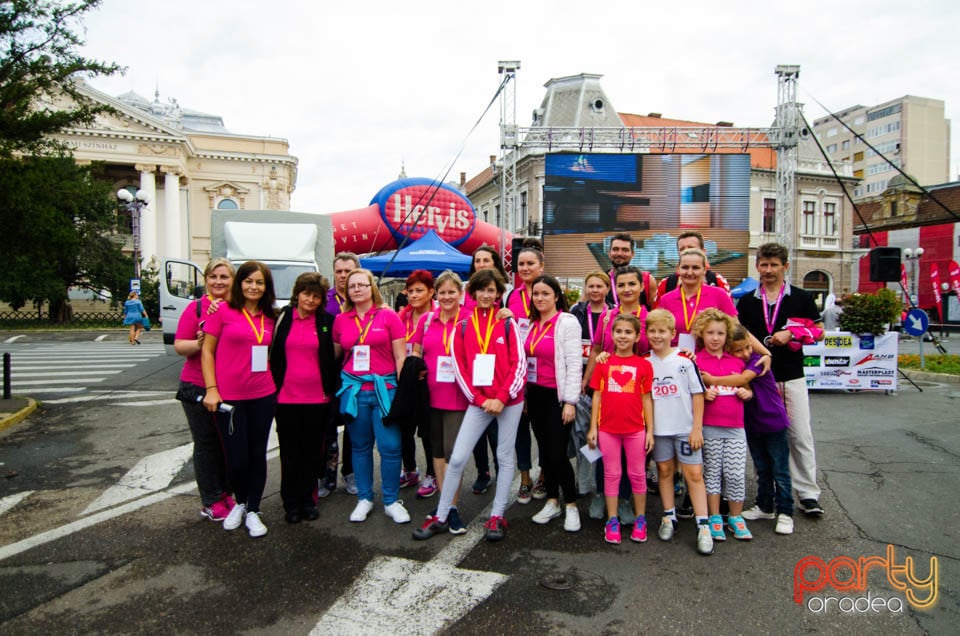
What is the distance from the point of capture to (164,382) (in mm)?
11656

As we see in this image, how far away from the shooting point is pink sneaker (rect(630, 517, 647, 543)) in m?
4.01

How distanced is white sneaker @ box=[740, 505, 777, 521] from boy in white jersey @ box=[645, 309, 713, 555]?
0.60 meters

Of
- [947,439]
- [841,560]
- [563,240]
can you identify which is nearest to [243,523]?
[841,560]

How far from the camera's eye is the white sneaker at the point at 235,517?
426 centimetres

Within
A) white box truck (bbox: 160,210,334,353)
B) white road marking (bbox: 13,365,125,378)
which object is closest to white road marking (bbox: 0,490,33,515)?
white box truck (bbox: 160,210,334,353)

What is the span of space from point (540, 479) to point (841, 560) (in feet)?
7.18

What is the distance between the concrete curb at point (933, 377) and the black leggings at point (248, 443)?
1329 centimetres

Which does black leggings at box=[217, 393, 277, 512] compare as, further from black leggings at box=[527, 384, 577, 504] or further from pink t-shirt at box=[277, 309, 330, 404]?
black leggings at box=[527, 384, 577, 504]

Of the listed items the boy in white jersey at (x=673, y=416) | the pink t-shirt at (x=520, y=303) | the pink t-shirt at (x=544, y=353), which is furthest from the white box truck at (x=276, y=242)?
the boy in white jersey at (x=673, y=416)

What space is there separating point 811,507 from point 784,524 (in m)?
0.41

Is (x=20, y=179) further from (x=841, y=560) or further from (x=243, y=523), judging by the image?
(x=841, y=560)

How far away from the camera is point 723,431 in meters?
4.11

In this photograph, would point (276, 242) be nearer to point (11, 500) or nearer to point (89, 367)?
point (89, 367)

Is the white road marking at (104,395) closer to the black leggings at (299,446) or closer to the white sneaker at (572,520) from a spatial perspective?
the black leggings at (299,446)
